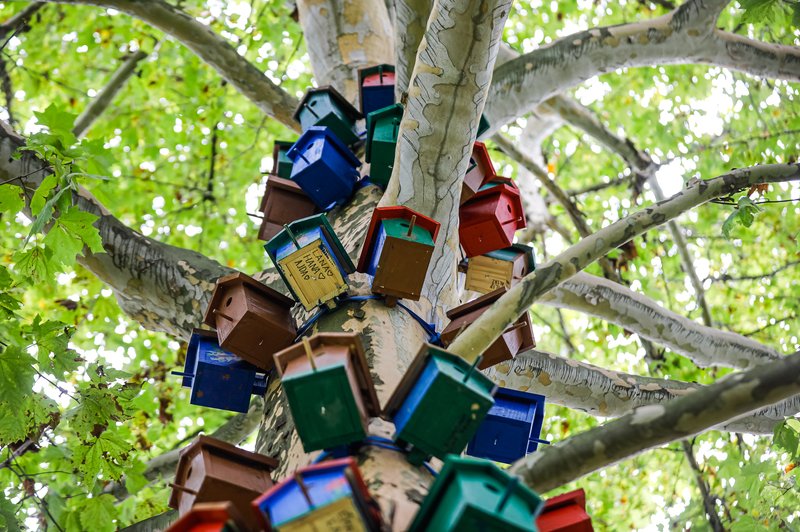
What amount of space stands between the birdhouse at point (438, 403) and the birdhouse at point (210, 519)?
436 mm

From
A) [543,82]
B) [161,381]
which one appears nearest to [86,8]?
[161,381]

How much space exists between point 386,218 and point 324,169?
69 cm

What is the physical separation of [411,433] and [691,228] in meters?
6.50

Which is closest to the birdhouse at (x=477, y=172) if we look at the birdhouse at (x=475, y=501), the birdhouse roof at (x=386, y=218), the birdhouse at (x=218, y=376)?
the birdhouse roof at (x=386, y=218)

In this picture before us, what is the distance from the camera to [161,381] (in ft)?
18.2

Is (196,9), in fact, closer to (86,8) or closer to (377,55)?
(86,8)

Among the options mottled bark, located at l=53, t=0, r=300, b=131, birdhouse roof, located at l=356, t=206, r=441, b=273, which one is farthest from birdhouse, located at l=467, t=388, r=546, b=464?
mottled bark, located at l=53, t=0, r=300, b=131

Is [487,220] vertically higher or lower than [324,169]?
lower

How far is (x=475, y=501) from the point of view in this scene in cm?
141

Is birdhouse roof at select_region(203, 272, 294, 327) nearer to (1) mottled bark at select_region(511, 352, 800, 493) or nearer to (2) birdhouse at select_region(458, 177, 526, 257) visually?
(2) birdhouse at select_region(458, 177, 526, 257)

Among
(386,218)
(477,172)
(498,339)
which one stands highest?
(477,172)

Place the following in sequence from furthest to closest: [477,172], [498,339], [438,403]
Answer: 1. [477,172]
2. [498,339]
3. [438,403]

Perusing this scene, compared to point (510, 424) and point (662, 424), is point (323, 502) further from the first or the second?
point (510, 424)

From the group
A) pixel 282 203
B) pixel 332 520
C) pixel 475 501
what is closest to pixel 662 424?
pixel 475 501
